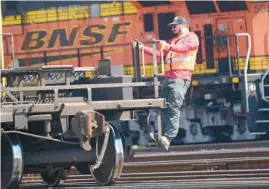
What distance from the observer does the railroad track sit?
7426mm

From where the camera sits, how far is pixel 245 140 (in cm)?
1294

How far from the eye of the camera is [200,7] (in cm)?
1352

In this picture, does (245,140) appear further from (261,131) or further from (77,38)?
(77,38)

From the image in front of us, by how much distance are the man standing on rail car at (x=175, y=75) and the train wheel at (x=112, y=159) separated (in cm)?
69

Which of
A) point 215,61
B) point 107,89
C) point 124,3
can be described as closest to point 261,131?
point 215,61

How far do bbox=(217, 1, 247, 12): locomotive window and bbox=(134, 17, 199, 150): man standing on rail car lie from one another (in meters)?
6.33

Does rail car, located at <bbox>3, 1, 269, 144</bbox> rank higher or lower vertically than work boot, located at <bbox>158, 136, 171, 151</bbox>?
higher

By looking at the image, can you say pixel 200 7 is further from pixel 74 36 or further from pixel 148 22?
pixel 74 36

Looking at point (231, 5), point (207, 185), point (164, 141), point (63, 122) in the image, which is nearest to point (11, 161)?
point (63, 122)

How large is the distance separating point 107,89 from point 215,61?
7.10m

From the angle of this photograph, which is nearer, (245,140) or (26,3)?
(245,140)

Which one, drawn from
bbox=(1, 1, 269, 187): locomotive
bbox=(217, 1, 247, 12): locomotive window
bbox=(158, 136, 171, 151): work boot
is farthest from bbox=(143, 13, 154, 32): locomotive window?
bbox=(158, 136, 171, 151): work boot

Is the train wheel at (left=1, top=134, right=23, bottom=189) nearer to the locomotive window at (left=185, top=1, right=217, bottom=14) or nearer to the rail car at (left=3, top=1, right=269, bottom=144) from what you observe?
the rail car at (left=3, top=1, right=269, bottom=144)

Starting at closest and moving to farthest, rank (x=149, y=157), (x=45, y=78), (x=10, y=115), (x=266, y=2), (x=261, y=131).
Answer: (x=10, y=115) < (x=45, y=78) < (x=149, y=157) < (x=261, y=131) < (x=266, y=2)
